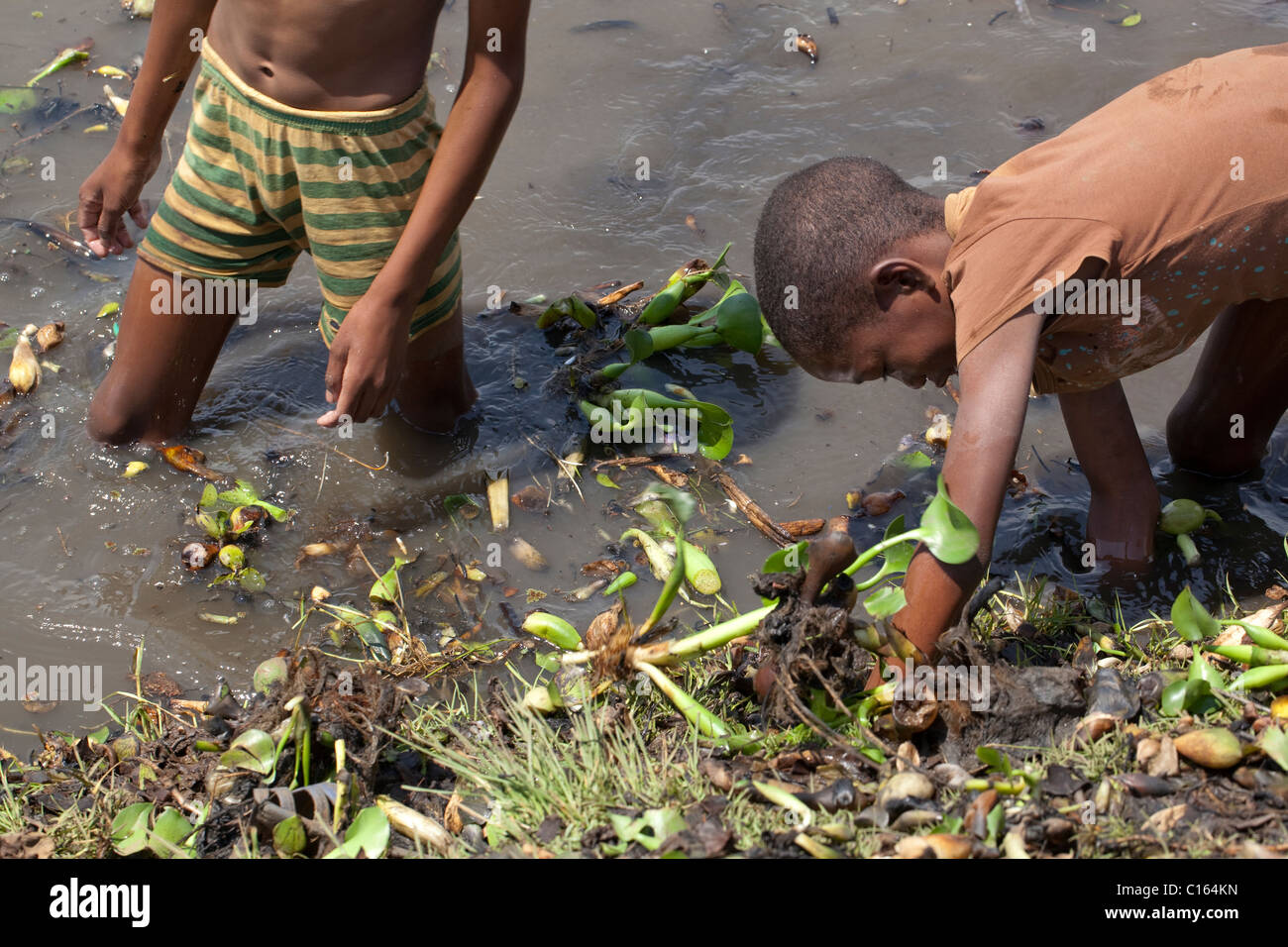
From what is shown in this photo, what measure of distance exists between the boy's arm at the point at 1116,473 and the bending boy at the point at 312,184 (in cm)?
174

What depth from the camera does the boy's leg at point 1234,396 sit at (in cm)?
287

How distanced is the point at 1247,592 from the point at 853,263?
4.94 feet

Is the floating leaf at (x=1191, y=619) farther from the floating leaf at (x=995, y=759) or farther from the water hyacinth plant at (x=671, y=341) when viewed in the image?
the water hyacinth plant at (x=671, y=341)

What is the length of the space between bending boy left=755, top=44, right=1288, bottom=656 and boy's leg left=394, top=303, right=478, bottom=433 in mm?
1033

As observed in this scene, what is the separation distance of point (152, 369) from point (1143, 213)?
8.66 ft

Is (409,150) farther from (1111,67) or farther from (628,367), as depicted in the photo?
(1111,67)

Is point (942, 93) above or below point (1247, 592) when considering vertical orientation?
above

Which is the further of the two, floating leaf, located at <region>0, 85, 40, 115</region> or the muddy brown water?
floating leaf, located at <region>0, 85, 40, 115</region>

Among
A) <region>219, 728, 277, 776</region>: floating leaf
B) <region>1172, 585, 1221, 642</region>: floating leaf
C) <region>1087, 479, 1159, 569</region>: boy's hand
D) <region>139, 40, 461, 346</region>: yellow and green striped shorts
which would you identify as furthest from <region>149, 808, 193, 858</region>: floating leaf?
<region>1087, 479, 1159, 569</region>: boy's hand

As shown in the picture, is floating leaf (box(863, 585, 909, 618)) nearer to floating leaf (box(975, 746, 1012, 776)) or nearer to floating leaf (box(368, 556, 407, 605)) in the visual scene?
floating leaf (box(975, 746, 1012, 776))

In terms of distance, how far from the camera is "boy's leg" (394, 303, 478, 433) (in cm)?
303

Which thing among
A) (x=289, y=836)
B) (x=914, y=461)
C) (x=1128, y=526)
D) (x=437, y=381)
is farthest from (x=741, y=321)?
(x=289, y=836)

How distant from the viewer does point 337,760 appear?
213 centimetres
